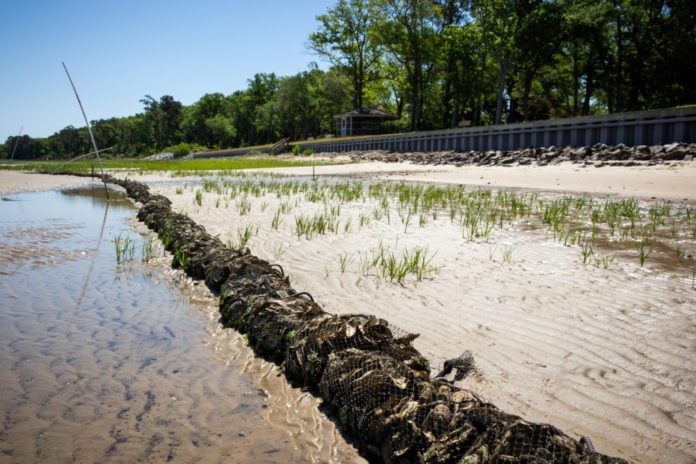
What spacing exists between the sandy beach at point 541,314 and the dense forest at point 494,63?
69.7 ft

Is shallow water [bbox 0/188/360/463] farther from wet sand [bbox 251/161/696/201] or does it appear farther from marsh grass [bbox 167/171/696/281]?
wet sand [bbox 251/161/696/201]

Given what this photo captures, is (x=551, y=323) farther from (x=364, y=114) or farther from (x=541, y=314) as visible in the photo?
(x=364, y=114)

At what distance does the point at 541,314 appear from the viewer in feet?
16.2

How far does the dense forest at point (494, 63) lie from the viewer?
4472 centimetres

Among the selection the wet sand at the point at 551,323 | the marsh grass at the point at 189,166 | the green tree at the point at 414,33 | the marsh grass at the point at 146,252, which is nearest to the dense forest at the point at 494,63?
the green tree at the point at 414,33

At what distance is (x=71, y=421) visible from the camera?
3223 millimetres

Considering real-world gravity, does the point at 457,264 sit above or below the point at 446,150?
below

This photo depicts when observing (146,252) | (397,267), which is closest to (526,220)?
(397,267)

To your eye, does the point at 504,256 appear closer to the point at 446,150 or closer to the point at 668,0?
the point at 446,150

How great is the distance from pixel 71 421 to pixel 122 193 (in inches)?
748

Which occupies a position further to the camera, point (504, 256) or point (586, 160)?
point (586, 160)

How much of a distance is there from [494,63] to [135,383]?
57960 millimetres

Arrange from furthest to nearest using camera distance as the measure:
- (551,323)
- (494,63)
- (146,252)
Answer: (494,63), (146,252), (551,323)

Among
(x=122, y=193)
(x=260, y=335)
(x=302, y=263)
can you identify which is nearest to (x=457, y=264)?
(x=302, y=263)
